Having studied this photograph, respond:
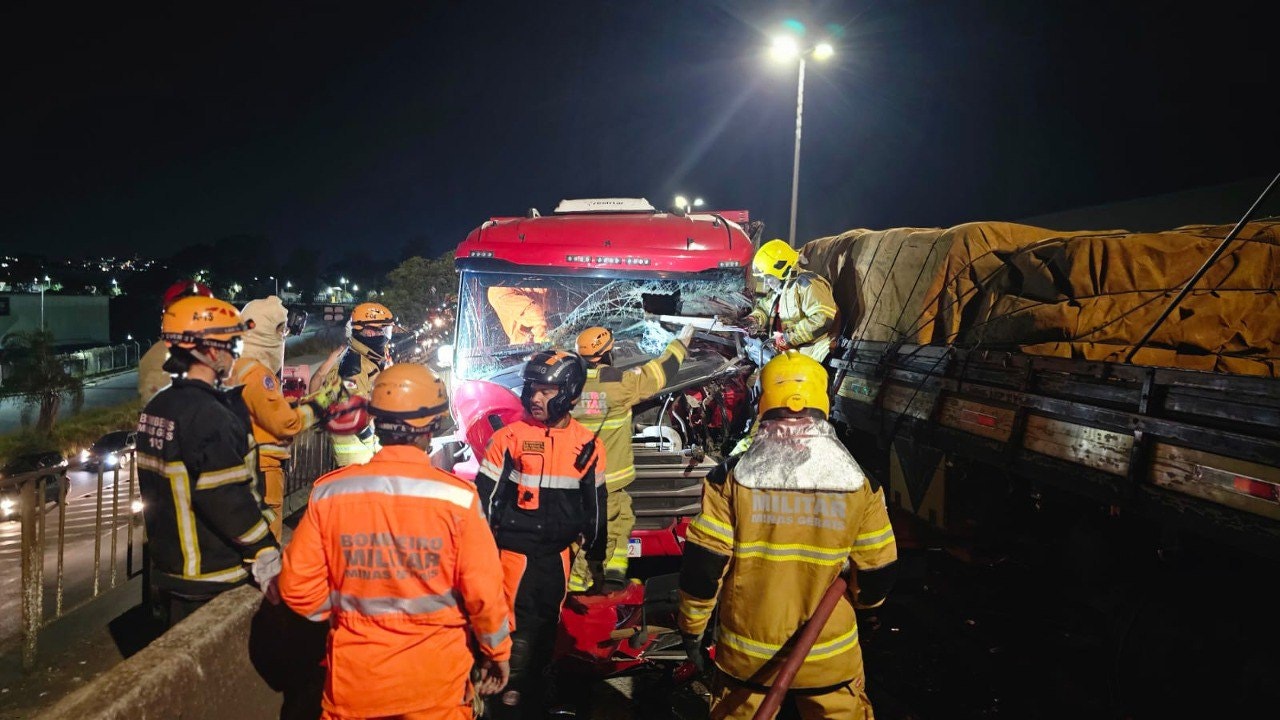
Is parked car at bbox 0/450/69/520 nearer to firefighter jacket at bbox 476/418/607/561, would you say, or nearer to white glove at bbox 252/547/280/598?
white glove at bbox 252/547/280/598

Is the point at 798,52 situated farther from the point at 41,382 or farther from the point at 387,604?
the point at 41,382

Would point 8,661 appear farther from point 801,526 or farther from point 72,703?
point 801,526

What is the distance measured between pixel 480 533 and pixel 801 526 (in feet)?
3.90

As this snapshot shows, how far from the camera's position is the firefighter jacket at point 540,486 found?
3398 mm

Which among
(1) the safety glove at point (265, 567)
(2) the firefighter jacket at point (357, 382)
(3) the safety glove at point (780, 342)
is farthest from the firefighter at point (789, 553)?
(2) the firefighter jacket at point (357, 382)

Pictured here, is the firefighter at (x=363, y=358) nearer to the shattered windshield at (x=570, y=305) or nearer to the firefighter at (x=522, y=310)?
the shattered windshield at (x=570, y=305)

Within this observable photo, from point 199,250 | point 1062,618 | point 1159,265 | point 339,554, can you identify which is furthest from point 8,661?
point 199,250

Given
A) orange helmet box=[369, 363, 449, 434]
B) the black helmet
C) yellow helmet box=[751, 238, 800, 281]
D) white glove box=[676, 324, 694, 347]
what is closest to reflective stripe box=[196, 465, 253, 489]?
orange helmet box=[369, 363, 449, 434]

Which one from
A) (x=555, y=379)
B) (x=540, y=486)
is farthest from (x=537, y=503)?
(x=555, y=379)

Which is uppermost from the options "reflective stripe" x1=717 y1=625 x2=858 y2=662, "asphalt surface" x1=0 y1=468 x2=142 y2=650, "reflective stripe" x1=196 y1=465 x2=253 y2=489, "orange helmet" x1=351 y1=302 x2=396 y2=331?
"orange helmet" x1=351 y1=302 x2=396 y2=331

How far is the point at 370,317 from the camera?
5.24 m

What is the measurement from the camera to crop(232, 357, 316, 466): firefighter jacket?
11.7ft

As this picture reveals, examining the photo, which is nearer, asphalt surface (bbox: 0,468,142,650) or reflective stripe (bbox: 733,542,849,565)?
reflective stripe (bbox: 733,542,849,565)

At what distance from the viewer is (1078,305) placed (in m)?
3.62
